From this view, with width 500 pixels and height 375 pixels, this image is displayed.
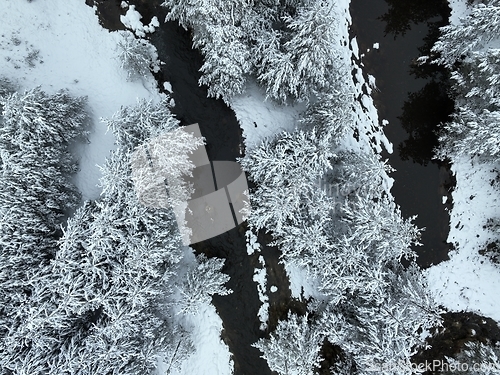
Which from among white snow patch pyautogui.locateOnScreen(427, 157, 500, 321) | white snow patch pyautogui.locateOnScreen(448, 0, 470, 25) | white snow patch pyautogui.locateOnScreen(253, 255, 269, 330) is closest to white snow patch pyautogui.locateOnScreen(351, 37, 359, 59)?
white snow patch pyautogui.locateOnScreen(448, 0, 470, 25)

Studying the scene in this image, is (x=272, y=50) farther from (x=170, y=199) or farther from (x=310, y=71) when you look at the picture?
(x=170, y=199)

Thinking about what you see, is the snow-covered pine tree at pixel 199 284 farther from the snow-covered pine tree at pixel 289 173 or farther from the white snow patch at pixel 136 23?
the white snow patch at pixel 136 23

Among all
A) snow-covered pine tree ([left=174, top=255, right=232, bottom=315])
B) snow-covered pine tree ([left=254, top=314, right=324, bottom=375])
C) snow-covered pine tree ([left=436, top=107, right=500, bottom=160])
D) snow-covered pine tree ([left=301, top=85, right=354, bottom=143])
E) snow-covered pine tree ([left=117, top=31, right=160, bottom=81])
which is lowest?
snow-covered pine tree ([left=254, top=314, right=324, bottom=375])

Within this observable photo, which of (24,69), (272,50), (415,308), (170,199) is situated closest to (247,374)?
(415,308)

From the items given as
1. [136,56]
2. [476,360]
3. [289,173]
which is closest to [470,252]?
[476,360]

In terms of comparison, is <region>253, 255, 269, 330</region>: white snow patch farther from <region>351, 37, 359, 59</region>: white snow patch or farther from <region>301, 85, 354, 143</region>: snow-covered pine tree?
<region>351, 37, 359, 59</region>: white snow patch
